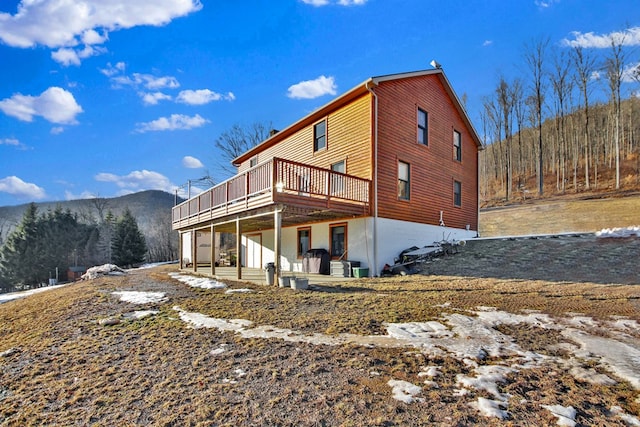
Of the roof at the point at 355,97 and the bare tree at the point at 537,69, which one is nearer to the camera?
the roof at the point at 355,97

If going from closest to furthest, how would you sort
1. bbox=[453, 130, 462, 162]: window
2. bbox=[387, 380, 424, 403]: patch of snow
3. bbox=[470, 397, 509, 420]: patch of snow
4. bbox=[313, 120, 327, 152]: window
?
bbox=[470, 397, 509, 420]: patch of snow, bbox=[387, 380, 424, 403]: patch of snow, bbox=[313, 120, 327, 152]: window, bbox=[453, 130, 462, 162]: window

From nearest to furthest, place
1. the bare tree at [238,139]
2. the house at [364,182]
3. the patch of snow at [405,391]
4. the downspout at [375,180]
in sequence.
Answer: the patch of snow at [405,391] → the house at [364,182] → the downspout at [375,180] → the bare tree at [238,139]

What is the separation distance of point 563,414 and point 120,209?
214 ft

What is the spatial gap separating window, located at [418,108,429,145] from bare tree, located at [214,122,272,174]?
21.7 metres

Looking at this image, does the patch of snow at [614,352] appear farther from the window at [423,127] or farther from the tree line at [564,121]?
the tree line at [564,121]

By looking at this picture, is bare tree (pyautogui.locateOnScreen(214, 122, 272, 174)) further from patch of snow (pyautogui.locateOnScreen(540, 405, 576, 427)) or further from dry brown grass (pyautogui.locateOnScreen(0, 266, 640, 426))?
patch of snow (pyautogui.locateOnScreen(540, 405, 576, 427))

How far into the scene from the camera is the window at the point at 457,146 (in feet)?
52.7

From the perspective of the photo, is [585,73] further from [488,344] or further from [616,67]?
[488,344]

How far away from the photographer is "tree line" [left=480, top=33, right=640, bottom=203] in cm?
2767

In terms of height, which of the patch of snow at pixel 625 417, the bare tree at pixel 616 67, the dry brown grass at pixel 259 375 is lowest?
the dry brown grass at pixel 259 375

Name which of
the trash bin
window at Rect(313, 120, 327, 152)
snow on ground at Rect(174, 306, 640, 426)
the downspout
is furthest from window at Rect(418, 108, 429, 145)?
snow on ground at Rect(174, 306, 640, 426)

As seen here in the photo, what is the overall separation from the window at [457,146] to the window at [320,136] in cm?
708

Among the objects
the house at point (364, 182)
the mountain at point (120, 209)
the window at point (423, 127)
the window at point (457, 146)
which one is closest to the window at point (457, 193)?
the house at point (364, 182)

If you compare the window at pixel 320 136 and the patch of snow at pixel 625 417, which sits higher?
the window at pixel 320 136
